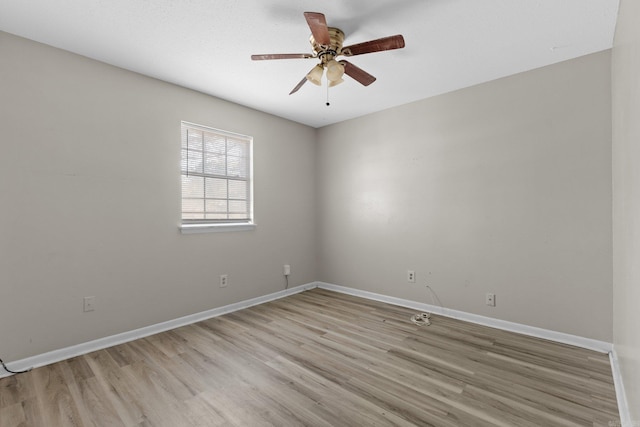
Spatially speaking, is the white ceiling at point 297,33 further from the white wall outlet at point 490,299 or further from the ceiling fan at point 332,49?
the white wall outlet at point 490,299

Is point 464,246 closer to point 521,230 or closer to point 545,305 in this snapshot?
point 521,230

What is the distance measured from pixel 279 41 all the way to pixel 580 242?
3073 millimetres

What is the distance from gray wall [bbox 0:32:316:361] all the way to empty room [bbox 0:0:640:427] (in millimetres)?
18

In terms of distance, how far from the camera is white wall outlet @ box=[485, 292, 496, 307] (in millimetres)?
2969

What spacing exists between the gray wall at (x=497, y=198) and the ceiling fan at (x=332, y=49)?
1488 mm

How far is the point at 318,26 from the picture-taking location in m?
1.77

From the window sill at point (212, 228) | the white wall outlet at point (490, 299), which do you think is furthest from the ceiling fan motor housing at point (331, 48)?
the white wall outlet at point (490, 299)

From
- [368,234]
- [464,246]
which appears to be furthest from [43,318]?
[464,246]

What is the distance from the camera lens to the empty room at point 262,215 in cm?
184

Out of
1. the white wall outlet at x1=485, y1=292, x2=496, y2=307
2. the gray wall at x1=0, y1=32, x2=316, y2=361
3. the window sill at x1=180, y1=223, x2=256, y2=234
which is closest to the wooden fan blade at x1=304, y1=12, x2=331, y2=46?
the gray wall at x1=0, y1=32, x2=316, y2=361

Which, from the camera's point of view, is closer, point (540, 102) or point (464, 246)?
point (540, 102)

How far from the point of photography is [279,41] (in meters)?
2.31

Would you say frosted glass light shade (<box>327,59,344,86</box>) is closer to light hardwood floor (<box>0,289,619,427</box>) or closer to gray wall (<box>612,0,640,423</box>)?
gray wall (<box>612,0,640,423</box>)

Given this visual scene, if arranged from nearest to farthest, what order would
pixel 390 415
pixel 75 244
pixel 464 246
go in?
pixel 390 415 < pixel 75 244 < pixel 464 246
